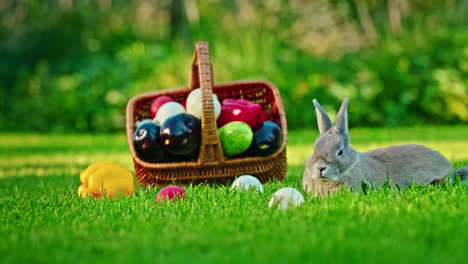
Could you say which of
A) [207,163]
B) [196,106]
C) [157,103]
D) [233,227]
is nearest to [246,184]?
[207,163]

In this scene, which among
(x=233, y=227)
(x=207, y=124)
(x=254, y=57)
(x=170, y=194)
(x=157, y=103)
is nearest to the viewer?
(x=233, y=227)

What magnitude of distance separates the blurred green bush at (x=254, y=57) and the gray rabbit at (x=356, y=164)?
5.42 metres

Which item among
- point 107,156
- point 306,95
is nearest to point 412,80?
point 306,95

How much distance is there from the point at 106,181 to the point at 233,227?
149 centimetres

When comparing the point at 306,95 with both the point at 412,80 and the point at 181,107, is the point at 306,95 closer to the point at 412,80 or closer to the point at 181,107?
the point at 412,80

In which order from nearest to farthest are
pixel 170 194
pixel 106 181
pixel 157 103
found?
pixel 170 194, pixel 106 181, pixel 157 103

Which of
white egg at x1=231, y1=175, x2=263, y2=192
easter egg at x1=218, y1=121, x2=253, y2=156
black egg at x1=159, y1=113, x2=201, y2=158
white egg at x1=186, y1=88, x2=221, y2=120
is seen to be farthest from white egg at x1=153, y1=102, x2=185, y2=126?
white egg at x1=231, y1=175, x2=263, y2=192

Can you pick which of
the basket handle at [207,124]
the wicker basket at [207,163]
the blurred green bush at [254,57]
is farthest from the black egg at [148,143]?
the blurred green bush at [254,57]

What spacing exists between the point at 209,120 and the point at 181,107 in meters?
0.51

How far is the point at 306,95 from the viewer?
9.38 meters

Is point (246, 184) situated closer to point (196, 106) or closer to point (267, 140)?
point (267, 140)

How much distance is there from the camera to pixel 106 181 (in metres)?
3.95

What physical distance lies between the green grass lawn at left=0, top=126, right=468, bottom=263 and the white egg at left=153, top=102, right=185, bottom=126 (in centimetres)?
59

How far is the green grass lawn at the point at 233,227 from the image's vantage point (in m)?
2.25
